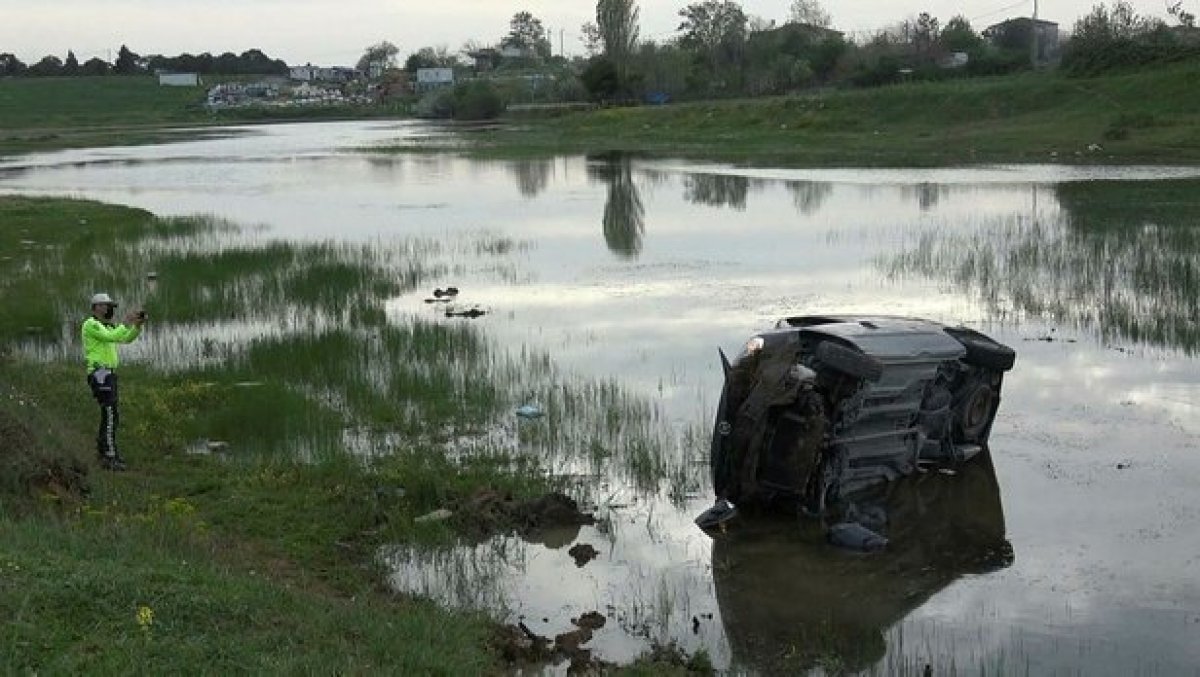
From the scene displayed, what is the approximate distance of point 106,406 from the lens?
11.1m

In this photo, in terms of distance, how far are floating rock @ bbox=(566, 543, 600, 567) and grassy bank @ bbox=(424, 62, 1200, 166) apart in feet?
121

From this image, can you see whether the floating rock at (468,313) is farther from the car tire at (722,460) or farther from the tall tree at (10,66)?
the tall tree at (10,66)

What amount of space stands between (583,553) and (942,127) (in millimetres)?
50189

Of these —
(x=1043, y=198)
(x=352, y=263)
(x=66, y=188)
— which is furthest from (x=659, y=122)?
(x=352, y=263)

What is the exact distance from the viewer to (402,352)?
1614 cm

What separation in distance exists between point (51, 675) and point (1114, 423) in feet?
33.5

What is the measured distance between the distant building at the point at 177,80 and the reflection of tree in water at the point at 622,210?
134 metres

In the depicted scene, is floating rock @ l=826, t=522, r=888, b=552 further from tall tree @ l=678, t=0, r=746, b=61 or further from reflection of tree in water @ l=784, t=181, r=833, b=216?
tall tree @ l=678, t=0, r=746, b=61

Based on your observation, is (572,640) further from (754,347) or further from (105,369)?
(105,369)

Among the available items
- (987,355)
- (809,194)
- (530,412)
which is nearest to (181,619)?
(530,412)

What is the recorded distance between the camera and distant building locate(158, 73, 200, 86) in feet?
561

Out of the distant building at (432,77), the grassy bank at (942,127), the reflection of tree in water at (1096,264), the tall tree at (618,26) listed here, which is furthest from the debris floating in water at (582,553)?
the distant building at (432,77)

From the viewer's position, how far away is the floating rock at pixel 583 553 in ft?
30.5

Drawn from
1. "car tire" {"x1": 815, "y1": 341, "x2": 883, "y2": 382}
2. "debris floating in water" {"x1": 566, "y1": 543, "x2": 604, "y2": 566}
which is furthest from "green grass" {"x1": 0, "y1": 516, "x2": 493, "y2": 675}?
"car tire" {"x1": 815, "y1": 341, "x2": 883, "y2": 382}
